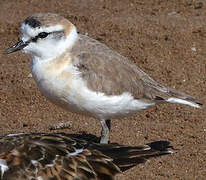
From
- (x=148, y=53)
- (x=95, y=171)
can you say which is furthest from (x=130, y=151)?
(x=148, y=53)

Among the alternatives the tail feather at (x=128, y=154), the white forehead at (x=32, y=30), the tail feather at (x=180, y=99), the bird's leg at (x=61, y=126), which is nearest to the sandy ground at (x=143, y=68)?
the bird's leg at (x=61, y=126)

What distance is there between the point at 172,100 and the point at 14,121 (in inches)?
86.1

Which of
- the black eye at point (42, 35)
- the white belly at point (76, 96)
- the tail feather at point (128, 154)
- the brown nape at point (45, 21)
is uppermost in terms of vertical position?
the brown nape at point (45, 21)

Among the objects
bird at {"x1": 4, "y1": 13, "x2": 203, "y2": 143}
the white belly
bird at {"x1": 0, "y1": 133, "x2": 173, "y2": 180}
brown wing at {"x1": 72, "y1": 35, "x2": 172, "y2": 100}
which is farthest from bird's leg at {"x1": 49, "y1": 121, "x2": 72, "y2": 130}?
bird at {"x1": 0, "y1": 133, "x2": 173, "y2": 180}

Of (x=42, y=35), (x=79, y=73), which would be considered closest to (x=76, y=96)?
(x=79, y=73)

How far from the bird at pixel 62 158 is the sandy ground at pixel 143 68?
86 cm

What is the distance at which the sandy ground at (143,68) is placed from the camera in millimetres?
6454

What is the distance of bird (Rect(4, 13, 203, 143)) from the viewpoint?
5598 millimetres

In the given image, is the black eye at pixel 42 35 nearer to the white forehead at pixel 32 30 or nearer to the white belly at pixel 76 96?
the white forehead at pixel 32 30

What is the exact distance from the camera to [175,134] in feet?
22.0

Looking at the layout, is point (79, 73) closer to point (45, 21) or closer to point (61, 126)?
point (45, 21)

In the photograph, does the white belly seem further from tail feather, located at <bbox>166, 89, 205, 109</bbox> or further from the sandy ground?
the sandy ground

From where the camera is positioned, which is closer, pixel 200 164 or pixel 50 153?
pixel 50 153

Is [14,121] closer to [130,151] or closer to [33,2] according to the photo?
[130,151]
